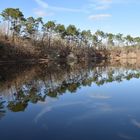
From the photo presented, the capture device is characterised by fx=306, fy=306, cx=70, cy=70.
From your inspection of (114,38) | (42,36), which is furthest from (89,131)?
(114,38)

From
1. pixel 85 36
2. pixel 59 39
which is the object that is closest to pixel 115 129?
pixel 59 39

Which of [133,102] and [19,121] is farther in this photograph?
[133,102]

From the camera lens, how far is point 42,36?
84.8 metres

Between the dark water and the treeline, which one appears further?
the treeline

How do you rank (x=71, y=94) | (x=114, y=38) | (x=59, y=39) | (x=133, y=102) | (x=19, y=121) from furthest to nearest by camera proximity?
(x=114, y=38) → (x=59, y=39) → (x=71, y=94) → (x=133, y=102) → (x=19, y=121)

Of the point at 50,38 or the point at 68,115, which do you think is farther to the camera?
the point at 50,38

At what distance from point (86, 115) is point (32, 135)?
13.6 ft

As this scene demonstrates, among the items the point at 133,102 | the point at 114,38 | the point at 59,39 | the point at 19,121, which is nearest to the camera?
the point at 19,121

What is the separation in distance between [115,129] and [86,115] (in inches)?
115

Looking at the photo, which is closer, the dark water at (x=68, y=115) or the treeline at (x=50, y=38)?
the dark water at (x=68, y=115)

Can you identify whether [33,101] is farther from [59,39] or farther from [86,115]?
[59,39]

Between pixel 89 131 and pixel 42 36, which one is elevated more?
pixel 42 36

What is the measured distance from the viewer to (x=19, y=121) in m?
13.0

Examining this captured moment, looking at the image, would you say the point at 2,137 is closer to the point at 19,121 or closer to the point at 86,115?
the point at 19,121
